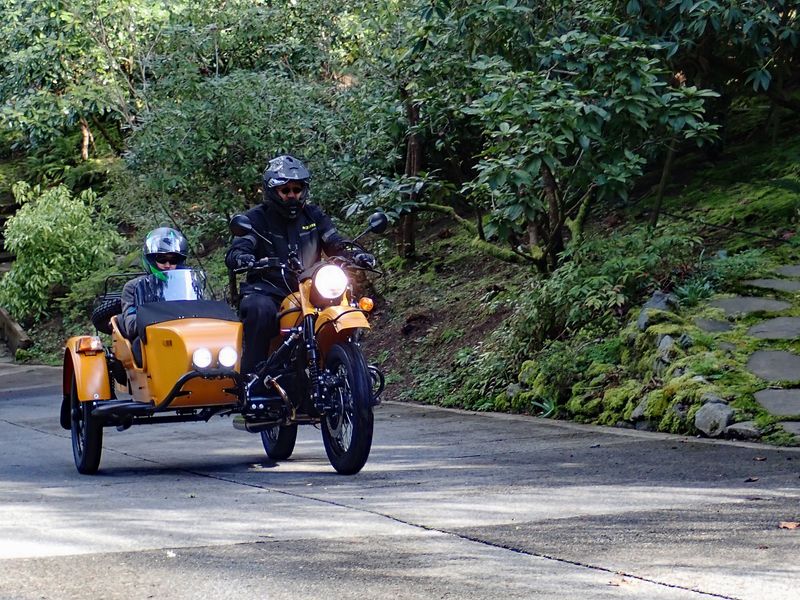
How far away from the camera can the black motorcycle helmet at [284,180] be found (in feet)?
31.4

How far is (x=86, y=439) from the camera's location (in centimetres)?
985

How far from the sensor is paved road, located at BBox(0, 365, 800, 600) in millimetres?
5434

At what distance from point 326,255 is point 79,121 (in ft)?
72.9

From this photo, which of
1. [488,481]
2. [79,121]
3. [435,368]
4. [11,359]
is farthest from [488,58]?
[79,121]

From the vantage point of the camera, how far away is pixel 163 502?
26.4 ft

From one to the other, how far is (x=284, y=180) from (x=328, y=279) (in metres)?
1.02

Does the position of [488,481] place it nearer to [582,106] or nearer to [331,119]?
[582,106]

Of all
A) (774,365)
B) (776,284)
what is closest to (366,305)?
(774,365)

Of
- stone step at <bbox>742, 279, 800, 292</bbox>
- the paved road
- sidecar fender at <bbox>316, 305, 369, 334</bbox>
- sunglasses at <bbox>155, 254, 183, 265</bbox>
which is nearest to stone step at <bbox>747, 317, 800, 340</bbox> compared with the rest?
stone step at <bbox>742, 279, 800, 292</bbox>

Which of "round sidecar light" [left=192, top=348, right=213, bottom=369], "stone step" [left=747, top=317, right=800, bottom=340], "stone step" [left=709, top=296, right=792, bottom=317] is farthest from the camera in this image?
"stone step" [left=709, top=296, right=792, bottom=317]

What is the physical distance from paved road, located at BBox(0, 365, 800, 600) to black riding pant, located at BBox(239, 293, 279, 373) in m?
0.81

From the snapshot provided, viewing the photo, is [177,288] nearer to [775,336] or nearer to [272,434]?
[272,434]

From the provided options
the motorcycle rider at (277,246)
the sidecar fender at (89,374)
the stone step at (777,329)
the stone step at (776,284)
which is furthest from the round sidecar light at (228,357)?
the stone step at (776,284)

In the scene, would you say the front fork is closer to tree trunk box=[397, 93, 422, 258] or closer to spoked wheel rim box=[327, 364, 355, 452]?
spoked wheel rim box=[327, 364, 355, 452]
